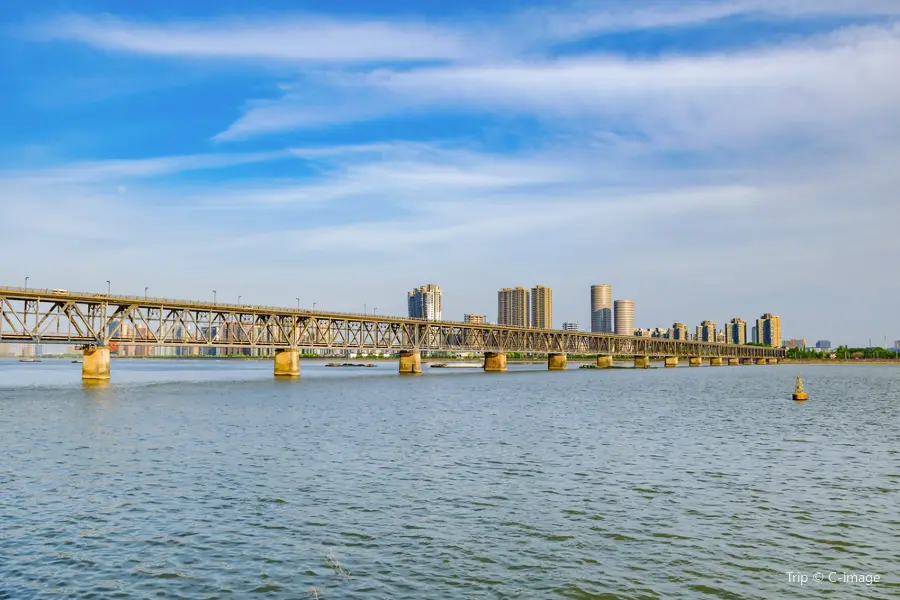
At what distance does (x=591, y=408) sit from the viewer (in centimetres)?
7925

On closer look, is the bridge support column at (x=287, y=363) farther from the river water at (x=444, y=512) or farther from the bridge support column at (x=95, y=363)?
the river water at (x=444, y=512)

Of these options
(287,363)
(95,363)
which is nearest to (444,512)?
(95,363)

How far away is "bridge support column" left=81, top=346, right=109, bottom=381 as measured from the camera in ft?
Answer: 406

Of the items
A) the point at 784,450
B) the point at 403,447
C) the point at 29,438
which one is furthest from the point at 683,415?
the point at 29,438

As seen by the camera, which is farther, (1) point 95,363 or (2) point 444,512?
(1) point 95,363

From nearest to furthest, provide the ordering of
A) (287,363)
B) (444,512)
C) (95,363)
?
(444,512), (95,363), (287,363)

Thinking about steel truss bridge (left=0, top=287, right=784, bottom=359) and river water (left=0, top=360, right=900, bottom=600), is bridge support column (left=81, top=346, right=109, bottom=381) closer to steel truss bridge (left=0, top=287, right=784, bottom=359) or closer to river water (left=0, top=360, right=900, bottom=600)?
steel truss bridge (left=0, top=287, right=784, bottom=359)

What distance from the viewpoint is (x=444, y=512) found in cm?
2655

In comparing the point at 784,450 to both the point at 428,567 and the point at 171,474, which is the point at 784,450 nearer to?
the point at 428,567

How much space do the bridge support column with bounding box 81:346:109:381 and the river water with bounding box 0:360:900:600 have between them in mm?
73317

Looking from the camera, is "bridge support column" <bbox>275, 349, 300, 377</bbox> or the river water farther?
"bridge support column" <bbox>275, 349, 300, 377</bbox>

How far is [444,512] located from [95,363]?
11905 cm

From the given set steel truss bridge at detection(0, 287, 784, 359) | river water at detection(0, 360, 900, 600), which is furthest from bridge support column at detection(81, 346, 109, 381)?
river water at detection(0, 360, 900, 600)

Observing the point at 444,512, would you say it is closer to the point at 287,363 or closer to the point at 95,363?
the point at 95,363
